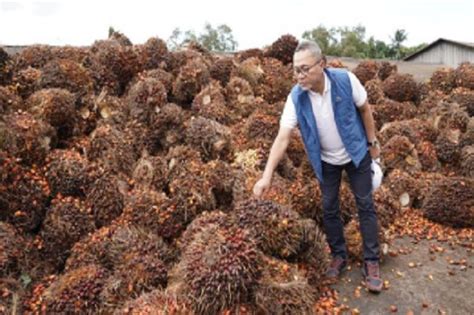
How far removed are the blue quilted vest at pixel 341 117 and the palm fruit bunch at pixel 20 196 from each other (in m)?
2.84

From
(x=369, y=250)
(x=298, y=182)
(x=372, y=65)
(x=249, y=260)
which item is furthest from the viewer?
(x=372, y=65)

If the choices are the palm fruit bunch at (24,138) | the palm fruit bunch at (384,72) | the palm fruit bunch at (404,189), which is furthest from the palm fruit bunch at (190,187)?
the palm fruit bunch at (384,72)

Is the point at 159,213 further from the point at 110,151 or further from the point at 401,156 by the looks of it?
the point at 401,156

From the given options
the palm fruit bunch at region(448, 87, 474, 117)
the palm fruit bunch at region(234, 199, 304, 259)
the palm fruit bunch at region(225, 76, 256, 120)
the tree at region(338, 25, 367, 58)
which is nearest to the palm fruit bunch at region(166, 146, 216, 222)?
the palm fruit bunch at region(234, 199, 304, 259)

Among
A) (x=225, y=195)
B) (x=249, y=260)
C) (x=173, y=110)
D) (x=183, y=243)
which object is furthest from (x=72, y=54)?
(x=249, y=260)

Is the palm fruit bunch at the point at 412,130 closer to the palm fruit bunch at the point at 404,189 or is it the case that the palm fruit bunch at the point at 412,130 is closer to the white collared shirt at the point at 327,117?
the palm fruit bunch at the point at 404,189

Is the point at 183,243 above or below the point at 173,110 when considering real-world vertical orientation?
below

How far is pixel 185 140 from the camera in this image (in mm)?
6566

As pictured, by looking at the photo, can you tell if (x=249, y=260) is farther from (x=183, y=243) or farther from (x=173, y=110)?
(x=173, y=110)

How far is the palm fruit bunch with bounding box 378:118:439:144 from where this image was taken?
7.57 m

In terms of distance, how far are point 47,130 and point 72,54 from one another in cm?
271

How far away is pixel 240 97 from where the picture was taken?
7.87 m

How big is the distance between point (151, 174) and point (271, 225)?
1.89 meters

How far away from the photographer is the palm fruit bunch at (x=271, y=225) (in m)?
4.36
